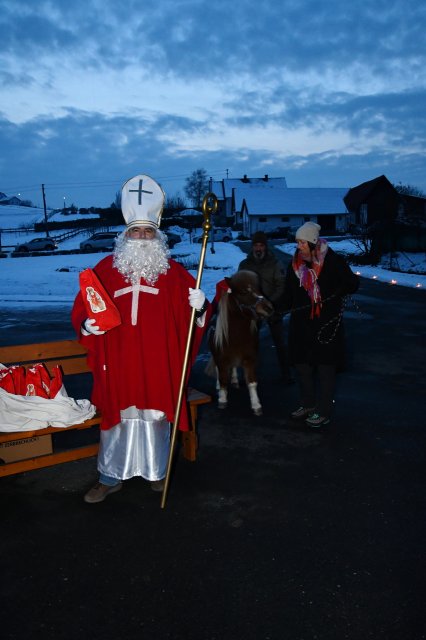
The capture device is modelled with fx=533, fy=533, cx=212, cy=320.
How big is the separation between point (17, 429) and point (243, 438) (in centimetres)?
228

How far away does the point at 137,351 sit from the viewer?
417cm

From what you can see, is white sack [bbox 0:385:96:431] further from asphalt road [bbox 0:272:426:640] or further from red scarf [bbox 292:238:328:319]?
red scarf [bbox 292:238:328:319]

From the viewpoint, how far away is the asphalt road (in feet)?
9.56

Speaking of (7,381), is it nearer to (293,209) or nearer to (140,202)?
(140,202)

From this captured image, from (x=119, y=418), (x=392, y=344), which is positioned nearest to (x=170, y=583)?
(x=119, y=418)

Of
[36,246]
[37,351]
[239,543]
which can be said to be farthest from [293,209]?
[239,543]

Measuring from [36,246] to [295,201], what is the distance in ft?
122

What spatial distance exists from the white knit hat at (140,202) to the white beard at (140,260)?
6.6 inches

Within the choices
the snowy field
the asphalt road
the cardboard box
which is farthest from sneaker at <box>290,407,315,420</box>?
the snowy field

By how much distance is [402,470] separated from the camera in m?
Result: 4.70

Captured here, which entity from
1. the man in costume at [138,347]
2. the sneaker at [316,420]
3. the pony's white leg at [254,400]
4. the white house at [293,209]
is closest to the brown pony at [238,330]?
the pony's white leg at [254,400]

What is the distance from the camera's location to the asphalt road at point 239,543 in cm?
291

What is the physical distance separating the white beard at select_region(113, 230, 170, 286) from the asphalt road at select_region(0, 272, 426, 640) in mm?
1780

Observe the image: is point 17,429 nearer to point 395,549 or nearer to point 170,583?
point 170,583
